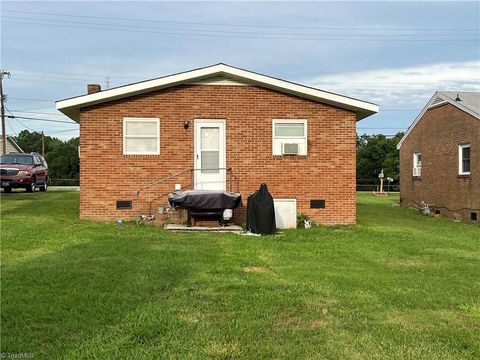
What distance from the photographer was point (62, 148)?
78500 millimetres

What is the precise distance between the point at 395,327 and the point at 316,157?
9.44 meters

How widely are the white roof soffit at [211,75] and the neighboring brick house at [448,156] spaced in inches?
250

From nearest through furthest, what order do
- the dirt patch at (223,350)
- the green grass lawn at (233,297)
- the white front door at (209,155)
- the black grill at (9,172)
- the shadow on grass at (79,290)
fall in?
the dirt patch at (223,350) < the green grass lawn at (233,297) < the shadow on grass at (79,290) < the white front door at (209,155) < the black grill at (9,172)

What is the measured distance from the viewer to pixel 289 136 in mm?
14305

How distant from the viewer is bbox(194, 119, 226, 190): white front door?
14039 millimetres

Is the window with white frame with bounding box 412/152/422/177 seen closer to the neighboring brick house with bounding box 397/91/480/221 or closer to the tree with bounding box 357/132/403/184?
the neighboring brick house with bounding box 397/91/480/221

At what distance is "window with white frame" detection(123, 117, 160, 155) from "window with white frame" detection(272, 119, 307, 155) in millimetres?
3071

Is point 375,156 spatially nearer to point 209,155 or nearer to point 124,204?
point 209,155

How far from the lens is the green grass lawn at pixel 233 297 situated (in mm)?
4457

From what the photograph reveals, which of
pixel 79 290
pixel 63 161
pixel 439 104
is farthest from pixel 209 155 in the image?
pixel 63 161

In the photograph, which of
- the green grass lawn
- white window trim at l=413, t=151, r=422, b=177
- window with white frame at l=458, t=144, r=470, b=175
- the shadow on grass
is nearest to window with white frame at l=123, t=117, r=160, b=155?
the green grass lawn

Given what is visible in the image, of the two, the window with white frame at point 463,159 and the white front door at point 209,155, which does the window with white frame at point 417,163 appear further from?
the white front door at point 209,155

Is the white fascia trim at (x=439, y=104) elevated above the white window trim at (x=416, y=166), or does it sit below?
above

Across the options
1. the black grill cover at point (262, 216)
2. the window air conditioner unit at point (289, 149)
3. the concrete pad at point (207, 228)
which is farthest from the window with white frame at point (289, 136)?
the concrete pad at point (207, 228)
